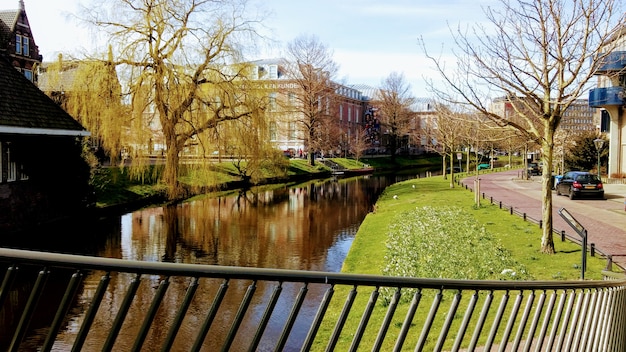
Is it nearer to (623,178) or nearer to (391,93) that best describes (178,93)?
(623,178)

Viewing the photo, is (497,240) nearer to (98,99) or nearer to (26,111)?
(26,111)

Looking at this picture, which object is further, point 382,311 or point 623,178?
point 623,178

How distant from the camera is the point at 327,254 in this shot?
53.3ft

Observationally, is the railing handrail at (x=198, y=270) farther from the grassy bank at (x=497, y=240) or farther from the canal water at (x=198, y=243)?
the grassy bank at (x=497, y=240)

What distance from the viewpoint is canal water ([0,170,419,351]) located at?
389 inches

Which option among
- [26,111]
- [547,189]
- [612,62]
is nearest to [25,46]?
[26,111]

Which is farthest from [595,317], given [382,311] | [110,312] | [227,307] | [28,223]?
[28,223]

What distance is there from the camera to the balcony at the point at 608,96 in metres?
33.7

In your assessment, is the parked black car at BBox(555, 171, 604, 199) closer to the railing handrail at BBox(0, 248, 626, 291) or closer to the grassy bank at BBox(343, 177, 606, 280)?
the grassy bank at BBox(343, 177, 606, 280)

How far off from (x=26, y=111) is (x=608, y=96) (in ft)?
104

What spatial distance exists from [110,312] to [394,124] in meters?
67.0

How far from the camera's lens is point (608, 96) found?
34406 millimetres

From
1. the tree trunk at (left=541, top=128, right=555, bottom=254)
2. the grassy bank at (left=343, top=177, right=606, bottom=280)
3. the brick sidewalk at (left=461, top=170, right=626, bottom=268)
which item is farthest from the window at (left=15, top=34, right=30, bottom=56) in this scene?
the tree trunk at (left=541, top=128, right=555, bottom=254)

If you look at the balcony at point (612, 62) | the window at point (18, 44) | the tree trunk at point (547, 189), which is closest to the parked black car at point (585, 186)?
the balcony at point (612, 62)
